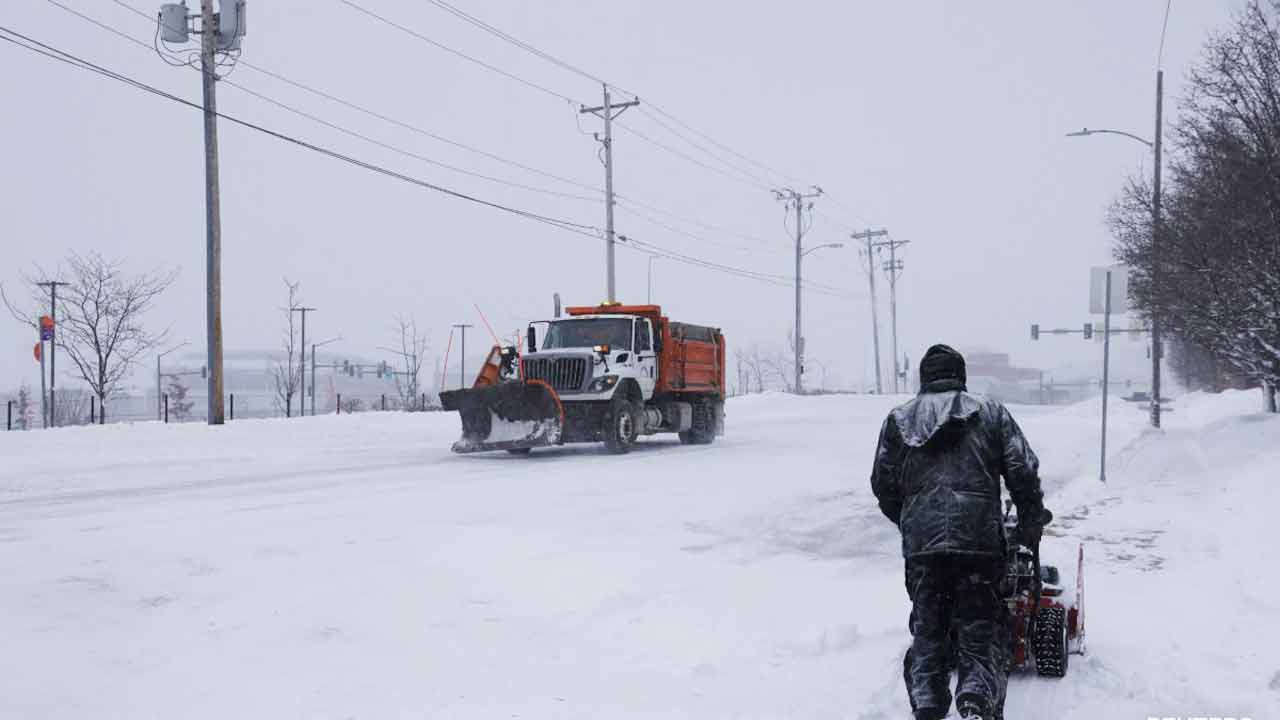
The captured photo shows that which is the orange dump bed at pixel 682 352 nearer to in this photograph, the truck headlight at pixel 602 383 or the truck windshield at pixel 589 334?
the truck windshield at pixel 589 334

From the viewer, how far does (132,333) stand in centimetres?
4025

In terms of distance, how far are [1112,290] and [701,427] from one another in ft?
31.7

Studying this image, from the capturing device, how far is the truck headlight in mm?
18211

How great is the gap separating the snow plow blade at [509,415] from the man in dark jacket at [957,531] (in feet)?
42.2

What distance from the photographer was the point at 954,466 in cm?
456

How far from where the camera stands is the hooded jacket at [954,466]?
177 inches

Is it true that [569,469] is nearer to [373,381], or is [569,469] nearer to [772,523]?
[772,523]

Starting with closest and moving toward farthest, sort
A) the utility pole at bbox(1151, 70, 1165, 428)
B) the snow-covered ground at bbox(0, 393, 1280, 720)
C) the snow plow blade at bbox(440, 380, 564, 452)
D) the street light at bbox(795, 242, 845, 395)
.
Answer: the snow-covered ground at bbox(0, 393, 1280, 720)
the snow plow blade at bbox(440, 380, 564, 452)
the utility pole at bbox(1151, 70, 1165, 428)
the street light at bbox(795, 242, 845, 395)

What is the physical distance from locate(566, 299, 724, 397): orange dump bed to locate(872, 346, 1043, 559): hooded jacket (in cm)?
1529

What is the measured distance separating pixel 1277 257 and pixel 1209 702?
1721cm

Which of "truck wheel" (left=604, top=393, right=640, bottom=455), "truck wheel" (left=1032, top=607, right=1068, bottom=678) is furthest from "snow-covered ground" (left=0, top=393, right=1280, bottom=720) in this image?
"truck wheel" (left=604, top=393, right=640, bottom=455)

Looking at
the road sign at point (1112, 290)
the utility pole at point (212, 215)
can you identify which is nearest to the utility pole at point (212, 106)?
the utility pole at point (212, 215)

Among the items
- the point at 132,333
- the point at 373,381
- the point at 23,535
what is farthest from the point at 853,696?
the point at 373,381

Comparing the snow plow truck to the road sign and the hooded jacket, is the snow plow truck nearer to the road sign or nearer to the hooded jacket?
the road sign
